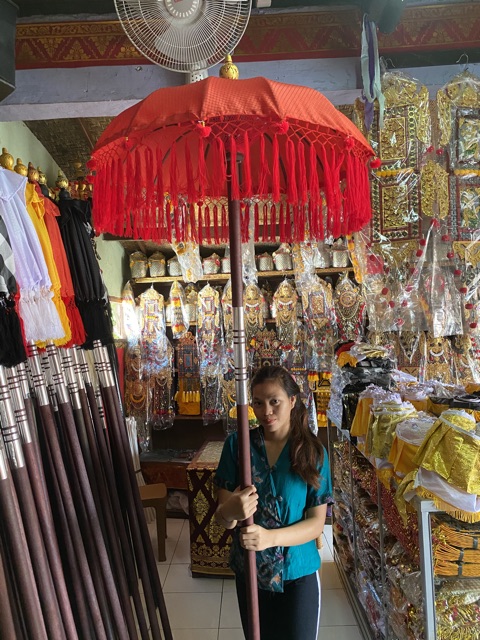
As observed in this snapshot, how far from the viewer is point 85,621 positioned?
1.62 m

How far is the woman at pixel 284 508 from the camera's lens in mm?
1427

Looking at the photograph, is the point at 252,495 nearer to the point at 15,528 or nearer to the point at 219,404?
the point at 15,528

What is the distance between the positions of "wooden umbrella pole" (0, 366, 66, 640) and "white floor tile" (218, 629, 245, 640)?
3.99ft

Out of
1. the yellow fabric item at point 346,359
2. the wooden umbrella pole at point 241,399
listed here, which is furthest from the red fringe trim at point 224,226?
the yellow fabric item at point 346,359

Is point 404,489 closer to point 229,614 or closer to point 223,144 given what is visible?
point 223,144

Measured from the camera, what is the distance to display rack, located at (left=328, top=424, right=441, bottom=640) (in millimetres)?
1409

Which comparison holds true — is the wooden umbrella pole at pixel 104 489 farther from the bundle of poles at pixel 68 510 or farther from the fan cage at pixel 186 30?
the fan cage at pixel 186 30

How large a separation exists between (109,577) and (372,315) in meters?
1.80

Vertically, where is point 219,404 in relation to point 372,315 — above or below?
below

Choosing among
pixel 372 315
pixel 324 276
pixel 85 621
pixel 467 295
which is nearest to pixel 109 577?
pixel 85 621

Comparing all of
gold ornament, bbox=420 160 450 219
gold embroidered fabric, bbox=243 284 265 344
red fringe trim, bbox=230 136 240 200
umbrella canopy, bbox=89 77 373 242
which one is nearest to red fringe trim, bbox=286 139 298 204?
umbrella canopy, bbox=89 77 373 242

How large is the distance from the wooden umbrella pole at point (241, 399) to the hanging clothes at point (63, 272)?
38.3 inches

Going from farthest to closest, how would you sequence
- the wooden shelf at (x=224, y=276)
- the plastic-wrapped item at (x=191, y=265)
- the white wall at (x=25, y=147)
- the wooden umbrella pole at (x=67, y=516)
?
the wooden shelf at (x=224, y=276)
the plastic-wrapped item at (x=191, y=265)
the white wall at (x=25, y=147)
the wooden umbrella pole at (x=67, y=516)

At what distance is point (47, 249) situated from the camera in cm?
196
